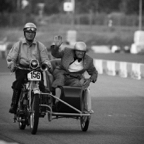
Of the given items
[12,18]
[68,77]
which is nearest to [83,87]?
[68,77]

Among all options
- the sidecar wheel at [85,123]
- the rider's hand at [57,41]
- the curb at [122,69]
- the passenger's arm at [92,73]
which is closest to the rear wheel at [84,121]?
the sidecar wheel at [85,123]

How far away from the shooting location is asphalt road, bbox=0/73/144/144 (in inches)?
380

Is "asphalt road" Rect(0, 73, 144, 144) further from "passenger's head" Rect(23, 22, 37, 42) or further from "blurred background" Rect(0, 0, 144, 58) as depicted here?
"blurred background" Rect(0, 0, 144, 58)

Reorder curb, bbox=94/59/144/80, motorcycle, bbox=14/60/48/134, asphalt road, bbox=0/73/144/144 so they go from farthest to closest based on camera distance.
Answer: curb, bbox=94/59/144/80
motorcycle, bbox=14/60/48/134
asphalt road, bbox=0/73/144/144

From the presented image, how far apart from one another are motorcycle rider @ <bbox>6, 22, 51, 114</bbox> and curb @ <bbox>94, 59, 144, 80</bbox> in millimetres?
15571

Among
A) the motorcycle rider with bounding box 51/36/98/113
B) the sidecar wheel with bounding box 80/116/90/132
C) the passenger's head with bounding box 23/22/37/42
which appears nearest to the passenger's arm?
the motorcycle rider with bounding box 51/36/98/113

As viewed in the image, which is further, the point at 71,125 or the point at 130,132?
the point at 71,125

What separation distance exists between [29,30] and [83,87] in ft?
4.07

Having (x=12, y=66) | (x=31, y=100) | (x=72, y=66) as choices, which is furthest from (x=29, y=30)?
(x=31, y=100)

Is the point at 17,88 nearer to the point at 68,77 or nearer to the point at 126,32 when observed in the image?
the point at 68,77

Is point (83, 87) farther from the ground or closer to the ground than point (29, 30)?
closer to the ground

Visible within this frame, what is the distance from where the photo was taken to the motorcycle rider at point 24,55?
409 inches

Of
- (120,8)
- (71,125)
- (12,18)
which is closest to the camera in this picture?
(71,125)

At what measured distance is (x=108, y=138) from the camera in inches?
392
